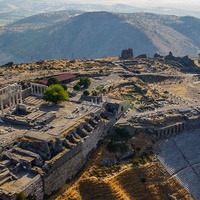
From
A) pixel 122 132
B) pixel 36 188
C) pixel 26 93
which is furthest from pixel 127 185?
pixel 26 93

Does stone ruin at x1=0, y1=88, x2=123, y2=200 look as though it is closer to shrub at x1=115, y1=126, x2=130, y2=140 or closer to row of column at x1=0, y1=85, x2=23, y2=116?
shrub at x1=115, y1=126, x2=130, y2=140

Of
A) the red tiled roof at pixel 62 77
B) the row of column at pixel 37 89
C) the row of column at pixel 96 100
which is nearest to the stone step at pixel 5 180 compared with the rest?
the row of column at pixel 96 100

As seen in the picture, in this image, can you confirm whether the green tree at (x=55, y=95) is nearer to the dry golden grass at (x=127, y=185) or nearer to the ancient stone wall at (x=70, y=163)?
the ancient stone wall at (x=70, y=163)

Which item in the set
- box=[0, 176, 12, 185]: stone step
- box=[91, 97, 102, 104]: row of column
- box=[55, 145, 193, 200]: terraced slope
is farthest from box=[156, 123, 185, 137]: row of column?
box=[0, 176, 12, 185]: stone step

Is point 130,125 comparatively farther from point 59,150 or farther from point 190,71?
point 190,71

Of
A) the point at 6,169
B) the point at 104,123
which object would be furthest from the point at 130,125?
the point at 6,169

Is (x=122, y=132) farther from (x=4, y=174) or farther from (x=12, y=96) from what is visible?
(x=4, y=174)
